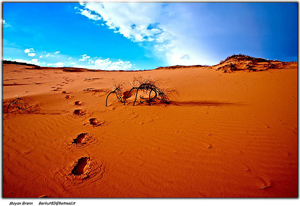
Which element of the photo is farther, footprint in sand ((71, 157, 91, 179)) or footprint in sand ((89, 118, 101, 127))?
footprint in sand ((89, 118, 101, 127))

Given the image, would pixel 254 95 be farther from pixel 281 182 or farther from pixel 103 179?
pixel 103 179

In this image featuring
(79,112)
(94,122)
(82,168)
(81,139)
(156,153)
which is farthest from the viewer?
(79,112)

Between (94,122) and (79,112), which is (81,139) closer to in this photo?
(94,122)

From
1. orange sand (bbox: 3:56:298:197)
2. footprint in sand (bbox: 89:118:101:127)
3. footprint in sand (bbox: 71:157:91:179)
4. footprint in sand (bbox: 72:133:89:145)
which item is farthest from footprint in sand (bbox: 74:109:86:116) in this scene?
footprint in sand (bbox: 71:157:91:179)

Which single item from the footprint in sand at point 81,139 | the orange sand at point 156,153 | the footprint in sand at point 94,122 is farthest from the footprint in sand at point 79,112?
the footprint in sand at point 81,139

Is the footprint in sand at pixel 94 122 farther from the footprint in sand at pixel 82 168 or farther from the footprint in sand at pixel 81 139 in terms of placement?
the footprint in sand at pixel 82 168

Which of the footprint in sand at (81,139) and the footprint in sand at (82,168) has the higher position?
the footprint in sand at (81,139)

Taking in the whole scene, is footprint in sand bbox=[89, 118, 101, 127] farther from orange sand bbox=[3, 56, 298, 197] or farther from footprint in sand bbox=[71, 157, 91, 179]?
footprint in sand bbox=[71, 157, 91, 179]

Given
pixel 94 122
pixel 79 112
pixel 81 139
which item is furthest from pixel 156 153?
pixel 79 112

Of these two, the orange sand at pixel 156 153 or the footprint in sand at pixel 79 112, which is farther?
the footprint in sand at pixel 79 112

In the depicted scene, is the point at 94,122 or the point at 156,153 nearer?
the point at 156,153

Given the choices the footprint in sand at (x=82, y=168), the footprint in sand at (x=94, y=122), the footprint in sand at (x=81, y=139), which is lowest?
the footprint in sand at (x=82, y=168)

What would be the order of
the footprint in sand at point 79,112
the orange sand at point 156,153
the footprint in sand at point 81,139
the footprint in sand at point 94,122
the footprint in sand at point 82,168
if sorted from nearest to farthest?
the orange sand at point 156,153 → the footprint in sand at point 82,168 → the footprint in sand at point 81,139 → the footprint in sand at point 94,122 → the footprint in sand at point 79,112

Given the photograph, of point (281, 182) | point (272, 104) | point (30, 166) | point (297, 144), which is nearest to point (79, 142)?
point (30, 166)
